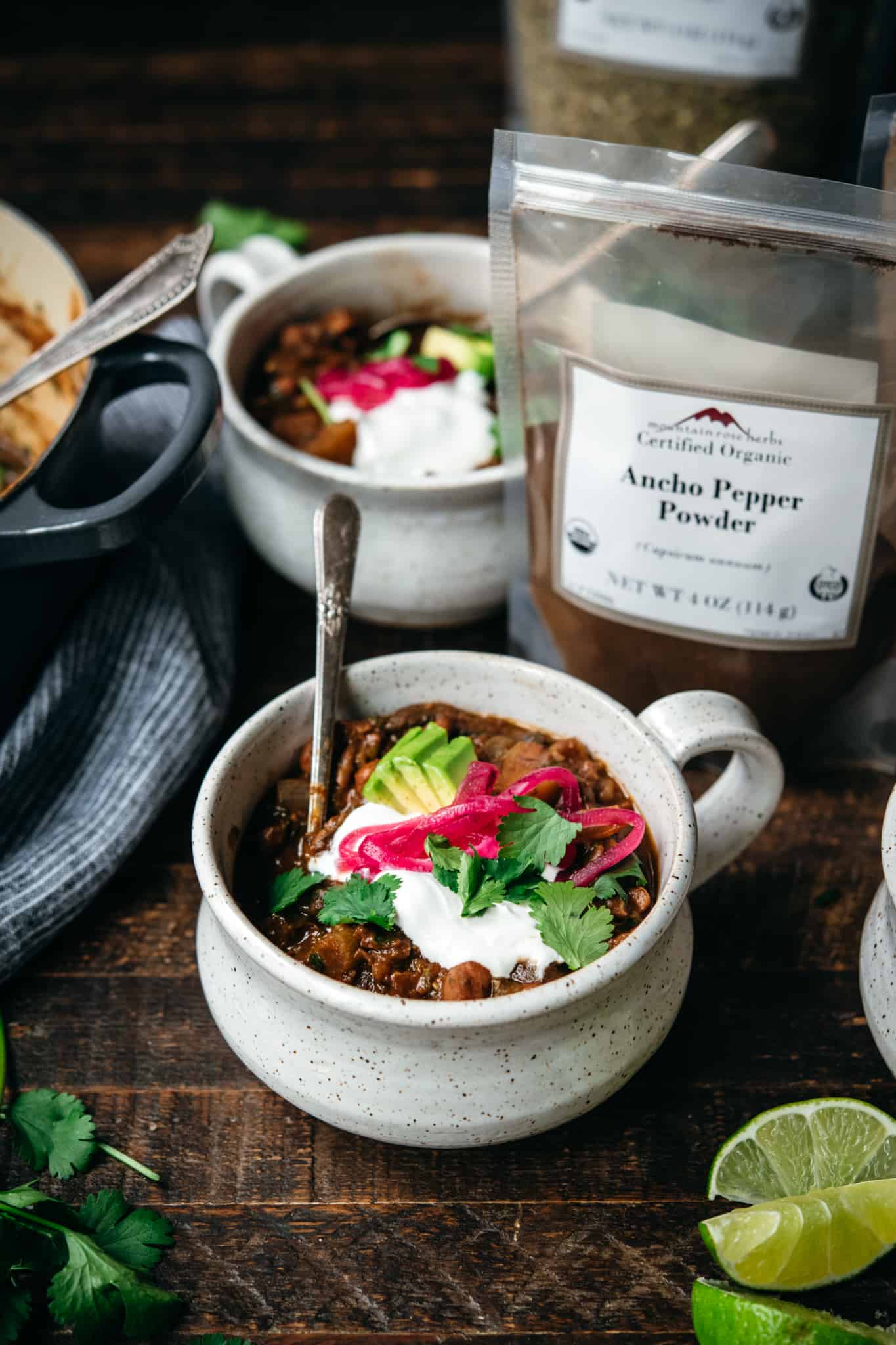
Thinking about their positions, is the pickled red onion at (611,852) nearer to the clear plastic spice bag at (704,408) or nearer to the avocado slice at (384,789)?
the avocado slice at (384,789)

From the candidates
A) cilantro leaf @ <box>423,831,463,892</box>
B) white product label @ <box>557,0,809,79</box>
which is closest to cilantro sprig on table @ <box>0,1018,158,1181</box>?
cilantro leaf @ <box>423,831,463,892</box>

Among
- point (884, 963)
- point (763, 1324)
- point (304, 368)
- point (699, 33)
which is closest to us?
point (763, 1324)

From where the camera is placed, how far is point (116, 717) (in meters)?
1.40

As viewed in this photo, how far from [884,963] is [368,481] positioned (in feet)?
2.19

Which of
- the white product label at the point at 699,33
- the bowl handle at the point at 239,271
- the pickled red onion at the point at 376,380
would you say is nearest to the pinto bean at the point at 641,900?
the pickled red onion at the point at 376,380

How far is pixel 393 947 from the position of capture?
104cm

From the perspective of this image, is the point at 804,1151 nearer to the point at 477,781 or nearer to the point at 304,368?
the point at 477,781

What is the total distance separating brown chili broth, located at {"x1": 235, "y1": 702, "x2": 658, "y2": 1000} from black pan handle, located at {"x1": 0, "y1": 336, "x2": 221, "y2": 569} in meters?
0.25

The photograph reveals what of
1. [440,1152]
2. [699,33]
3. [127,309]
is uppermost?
[699,33]

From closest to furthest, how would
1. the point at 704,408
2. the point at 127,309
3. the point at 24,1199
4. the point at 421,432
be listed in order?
the point at 24,1199
the point at 704,408
the point at 127,309
the point at 421,432

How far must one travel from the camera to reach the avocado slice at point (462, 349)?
65.4 inches

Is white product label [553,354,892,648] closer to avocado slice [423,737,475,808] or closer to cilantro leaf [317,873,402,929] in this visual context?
avocado slice [423,737,475,808]

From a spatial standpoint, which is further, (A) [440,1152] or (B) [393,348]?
(B) [393,348]

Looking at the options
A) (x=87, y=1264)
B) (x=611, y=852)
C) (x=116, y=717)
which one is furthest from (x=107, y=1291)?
(x=116, y=717)
